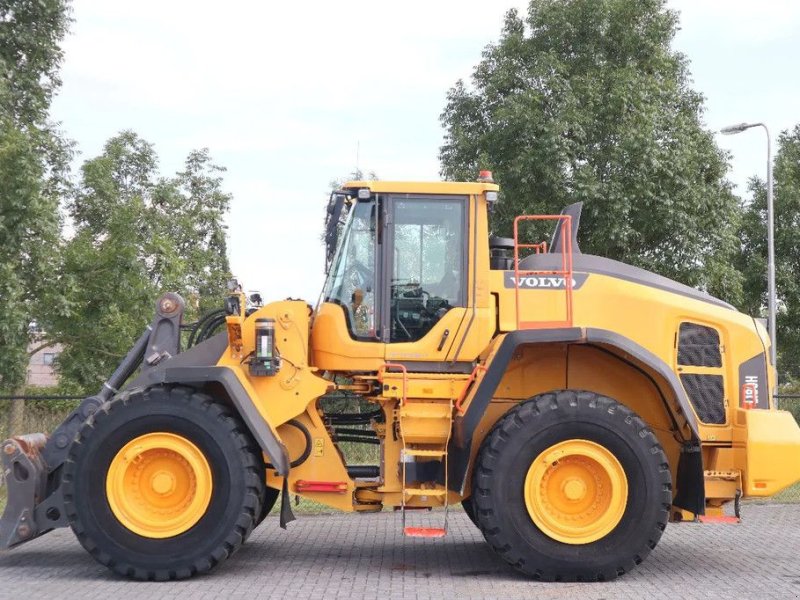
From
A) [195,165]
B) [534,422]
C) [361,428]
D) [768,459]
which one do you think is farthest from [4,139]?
[195,165]

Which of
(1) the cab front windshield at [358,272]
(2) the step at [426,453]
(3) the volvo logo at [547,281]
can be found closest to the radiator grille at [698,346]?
(3) the volvo logo at [547,281]

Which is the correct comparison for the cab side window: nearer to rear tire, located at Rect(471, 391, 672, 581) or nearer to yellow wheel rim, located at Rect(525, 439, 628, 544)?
rear tire, located at Rect(471, 391, 672, 581)

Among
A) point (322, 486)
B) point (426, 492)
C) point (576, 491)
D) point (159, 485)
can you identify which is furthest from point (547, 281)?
point (159, 485)

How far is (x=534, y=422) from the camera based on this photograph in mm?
8203

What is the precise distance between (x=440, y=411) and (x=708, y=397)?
7.46 feet

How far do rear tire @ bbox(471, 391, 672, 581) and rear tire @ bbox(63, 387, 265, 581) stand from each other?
1.92 metres

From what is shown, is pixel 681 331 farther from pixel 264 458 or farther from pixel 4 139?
pixel 4 139

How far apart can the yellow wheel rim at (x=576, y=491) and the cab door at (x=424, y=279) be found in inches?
47.3

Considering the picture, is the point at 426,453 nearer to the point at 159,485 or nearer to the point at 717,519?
the point at 159,485

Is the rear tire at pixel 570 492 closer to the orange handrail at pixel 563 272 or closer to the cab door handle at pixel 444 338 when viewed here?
the orange handrail at pixel 563 272

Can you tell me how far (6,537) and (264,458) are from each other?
2.16 m

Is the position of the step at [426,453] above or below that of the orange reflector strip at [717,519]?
above

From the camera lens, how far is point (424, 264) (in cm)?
873

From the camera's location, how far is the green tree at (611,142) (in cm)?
2711
